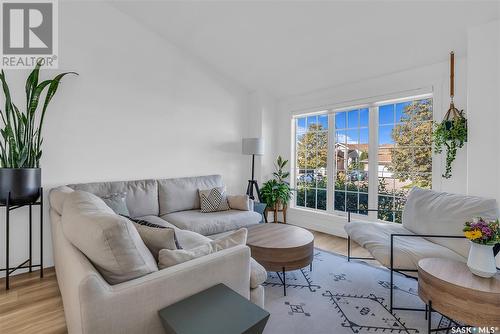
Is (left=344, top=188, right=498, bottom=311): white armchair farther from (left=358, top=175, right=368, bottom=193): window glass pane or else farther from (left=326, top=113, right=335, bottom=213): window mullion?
(left=326, top=113, right=335, bottom=213): window mullion

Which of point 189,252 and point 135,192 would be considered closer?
point 189,252

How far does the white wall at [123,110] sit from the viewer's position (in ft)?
9.11

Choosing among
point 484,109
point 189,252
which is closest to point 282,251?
point 189,252

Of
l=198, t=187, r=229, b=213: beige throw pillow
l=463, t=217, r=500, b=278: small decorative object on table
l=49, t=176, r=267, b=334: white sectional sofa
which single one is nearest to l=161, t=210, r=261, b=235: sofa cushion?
l=198, t=187, r=229, b=213: beige throw pillow

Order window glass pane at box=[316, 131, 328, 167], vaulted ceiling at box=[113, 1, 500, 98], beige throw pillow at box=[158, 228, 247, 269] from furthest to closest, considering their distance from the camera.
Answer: window glass pane at box=[316, 131, 328, 167]
vaulted ceiling at box=[113, 1, 500, 98]
beige throw pillow at box=[158, 228, 247, 269]

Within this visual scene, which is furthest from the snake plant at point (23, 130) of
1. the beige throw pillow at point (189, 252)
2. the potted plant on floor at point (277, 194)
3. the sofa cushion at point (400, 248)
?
the sofa cushion at point (400, 248)

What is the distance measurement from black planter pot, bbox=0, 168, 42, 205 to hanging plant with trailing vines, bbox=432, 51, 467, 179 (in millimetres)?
4185

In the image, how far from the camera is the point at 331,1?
2.56 metres

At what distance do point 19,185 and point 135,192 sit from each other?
1.07m

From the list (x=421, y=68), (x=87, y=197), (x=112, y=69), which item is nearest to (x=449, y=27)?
(x=421, y=68)

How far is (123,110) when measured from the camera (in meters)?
3.23

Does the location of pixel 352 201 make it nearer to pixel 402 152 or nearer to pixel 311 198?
pixel 311 198

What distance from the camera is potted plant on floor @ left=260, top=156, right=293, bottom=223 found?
422cm

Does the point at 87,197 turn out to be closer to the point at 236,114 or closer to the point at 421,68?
the point at 236,114
